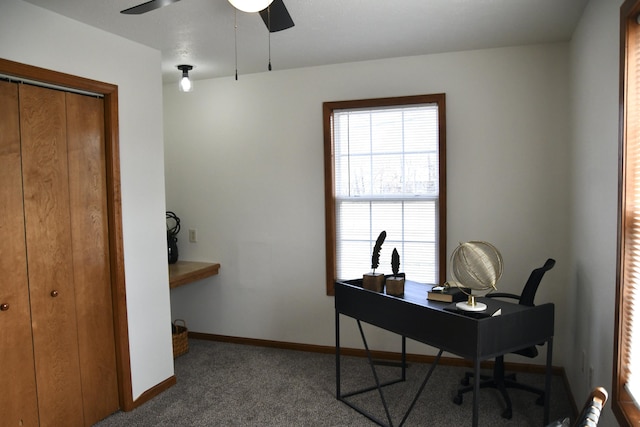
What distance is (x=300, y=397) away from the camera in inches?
125

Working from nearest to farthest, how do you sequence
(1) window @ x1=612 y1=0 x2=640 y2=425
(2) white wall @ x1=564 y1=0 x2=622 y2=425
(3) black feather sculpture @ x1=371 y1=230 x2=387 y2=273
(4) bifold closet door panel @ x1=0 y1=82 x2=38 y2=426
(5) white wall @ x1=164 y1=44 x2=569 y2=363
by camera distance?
(1) window @ x1=612 y1=0 x2=640 y2=425, (2) white wall @ x1=564 y1=0 x2=622 y2=425, (4) bifold closet door panel @ x1=0 y1=82 x2=38 y2=426, (3) black feather sculpture @ x1=371 y1=230 x2=387 y2=273, (5) white wall @ x1=164 y1=44 x2=569 y2=363

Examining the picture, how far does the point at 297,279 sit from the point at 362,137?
1.38 m

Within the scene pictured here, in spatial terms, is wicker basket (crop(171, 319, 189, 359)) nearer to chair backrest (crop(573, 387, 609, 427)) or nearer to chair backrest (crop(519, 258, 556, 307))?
chair backrest (crop(519, 258, 556, 307))

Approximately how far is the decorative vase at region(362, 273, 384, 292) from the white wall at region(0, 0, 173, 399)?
5.00ft

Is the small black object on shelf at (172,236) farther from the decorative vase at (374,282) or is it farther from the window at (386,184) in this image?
the decorative vase at (374,282)

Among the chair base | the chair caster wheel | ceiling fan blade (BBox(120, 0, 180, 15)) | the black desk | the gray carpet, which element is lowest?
the gray carpet

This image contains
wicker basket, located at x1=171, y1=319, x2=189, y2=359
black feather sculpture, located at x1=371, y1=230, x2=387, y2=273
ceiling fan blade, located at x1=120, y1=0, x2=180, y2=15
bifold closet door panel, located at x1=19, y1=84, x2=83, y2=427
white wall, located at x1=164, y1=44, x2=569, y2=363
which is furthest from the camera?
wicker basket, located at x1=171, y1=319, x2=189, y2=359

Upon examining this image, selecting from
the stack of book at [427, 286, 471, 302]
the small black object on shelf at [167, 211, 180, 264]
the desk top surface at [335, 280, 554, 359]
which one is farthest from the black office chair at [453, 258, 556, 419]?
the small black object on shelf at [167, 211, 180, 264]

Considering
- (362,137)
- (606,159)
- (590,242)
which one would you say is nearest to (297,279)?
(362,137)

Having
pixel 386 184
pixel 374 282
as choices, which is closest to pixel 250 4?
pixel 374 282

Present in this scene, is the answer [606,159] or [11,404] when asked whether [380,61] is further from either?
[11,404]

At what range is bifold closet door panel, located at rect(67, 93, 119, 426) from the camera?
273cm

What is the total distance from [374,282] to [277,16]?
166 cm

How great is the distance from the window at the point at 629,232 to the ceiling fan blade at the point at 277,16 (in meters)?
1.43
